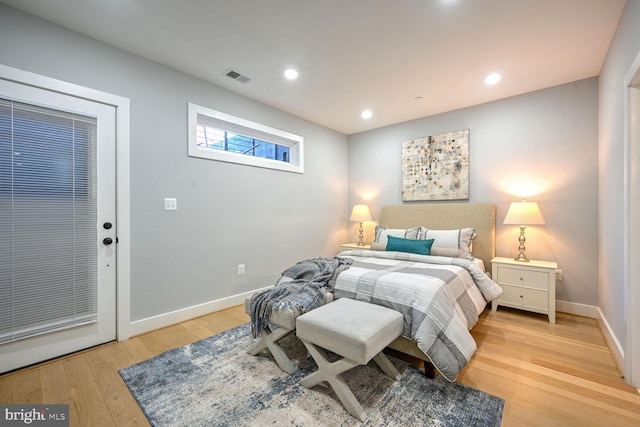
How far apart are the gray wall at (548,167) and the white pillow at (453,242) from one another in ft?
1.93

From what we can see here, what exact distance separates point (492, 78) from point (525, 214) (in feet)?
4.97

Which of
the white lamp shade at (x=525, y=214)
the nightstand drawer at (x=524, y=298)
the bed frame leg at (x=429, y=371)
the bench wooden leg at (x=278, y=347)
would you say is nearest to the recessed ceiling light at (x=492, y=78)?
the white lamp shade at (x=525, y=214)

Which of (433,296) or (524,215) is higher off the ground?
(524,215)

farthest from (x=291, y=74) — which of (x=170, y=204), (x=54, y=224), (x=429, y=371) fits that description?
(x=429, y=371)

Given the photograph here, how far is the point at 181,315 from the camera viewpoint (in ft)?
9.04

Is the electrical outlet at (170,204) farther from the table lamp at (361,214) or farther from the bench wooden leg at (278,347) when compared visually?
the table lamp at (361,214)

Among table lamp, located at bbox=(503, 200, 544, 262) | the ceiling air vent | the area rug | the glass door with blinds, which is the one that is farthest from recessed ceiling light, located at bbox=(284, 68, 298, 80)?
table lamp, located at bbox=(503, 200, 544, 262)

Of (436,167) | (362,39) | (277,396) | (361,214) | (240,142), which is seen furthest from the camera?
(361,214)

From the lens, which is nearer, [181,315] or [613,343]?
[613,343]

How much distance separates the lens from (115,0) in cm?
182

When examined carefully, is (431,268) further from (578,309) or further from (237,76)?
(237,76)

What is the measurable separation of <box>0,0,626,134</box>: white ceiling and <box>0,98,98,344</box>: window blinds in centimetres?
85

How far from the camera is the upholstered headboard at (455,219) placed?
11.0 feet

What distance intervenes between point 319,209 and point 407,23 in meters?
2.81
